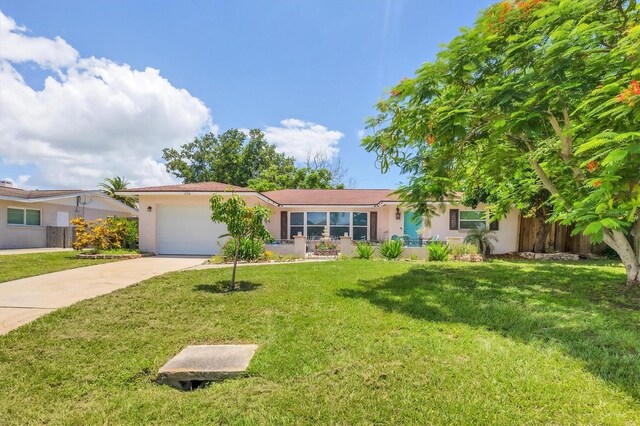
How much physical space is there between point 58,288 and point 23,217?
19.4m

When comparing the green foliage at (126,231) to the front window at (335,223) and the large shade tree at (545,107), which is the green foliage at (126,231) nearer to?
the front window at (335,223)

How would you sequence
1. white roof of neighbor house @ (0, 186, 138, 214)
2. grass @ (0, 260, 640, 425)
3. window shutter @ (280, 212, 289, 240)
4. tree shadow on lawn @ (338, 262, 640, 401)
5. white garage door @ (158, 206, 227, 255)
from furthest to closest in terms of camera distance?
window shutter @ (280, 212, 289, 240), white roof of neighbor house @ (0, 186, 138, 214), white garage door @ (158, 206, 227, 255), tree shadow on lawn @ (338, 262, 640, 401), grass @ (0, 260, 640, 425)

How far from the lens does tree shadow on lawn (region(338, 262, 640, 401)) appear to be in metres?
4.18

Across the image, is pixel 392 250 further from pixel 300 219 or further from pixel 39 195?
pixel 39 195

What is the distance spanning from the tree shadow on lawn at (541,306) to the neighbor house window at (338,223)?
420 inches

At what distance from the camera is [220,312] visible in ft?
20.7

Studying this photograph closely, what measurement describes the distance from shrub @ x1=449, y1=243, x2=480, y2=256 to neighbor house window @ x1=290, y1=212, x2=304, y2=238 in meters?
9.75

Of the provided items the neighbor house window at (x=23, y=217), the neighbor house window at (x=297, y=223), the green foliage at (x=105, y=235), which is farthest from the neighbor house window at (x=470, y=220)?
the neighbor house window at (x=23, y=217)

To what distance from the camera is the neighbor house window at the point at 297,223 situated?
70.5ft

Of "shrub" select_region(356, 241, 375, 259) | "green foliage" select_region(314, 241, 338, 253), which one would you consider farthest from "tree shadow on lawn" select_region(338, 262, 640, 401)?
"green foliage" select_region(314, 241, 338, 253)

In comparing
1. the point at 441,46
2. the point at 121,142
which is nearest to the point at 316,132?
the point at 121,142

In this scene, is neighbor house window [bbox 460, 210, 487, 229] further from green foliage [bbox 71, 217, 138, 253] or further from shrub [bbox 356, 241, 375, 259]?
green foliage [bbox 71, 217, 138, 253]

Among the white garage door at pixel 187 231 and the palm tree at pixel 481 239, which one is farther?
the white garage door at pixel 187 231

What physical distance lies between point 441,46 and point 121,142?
29.1 meters
